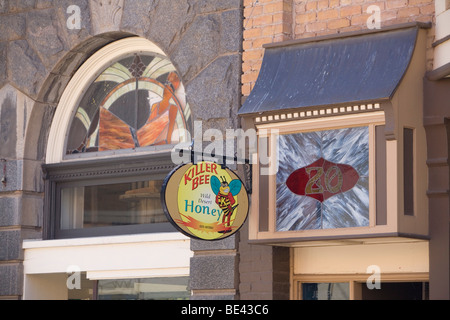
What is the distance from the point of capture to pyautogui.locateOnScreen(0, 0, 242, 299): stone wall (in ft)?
38.6

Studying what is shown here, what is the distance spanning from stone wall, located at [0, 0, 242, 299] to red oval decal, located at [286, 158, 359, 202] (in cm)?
196

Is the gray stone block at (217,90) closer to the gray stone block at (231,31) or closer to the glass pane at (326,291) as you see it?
the gray stone block at (231,31)

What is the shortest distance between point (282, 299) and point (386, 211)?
5.82 feet

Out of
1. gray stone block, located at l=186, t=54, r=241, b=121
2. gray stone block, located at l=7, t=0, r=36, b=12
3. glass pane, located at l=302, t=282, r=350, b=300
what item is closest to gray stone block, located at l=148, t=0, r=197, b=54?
gray stone block, located at l=186, t=54, r=241, b=121

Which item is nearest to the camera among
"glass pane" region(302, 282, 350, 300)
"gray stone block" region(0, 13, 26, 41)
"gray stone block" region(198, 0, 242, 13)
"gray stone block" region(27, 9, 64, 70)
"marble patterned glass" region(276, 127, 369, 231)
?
"marble patterned glass" region(276, 127, 369, 231)

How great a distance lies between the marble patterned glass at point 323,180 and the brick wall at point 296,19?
116 cm

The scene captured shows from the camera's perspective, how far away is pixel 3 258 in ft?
41.5

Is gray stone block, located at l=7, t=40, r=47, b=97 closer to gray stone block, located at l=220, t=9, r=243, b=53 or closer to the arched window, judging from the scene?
the arched window

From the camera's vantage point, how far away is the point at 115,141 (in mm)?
12445

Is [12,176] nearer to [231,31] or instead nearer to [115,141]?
[115,141]

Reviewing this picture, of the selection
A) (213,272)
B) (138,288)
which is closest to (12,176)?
(138,288)

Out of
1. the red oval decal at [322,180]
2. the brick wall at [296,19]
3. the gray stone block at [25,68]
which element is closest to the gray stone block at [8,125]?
the gray stone block at [25,68]

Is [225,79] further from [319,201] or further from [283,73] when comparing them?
[319,201]

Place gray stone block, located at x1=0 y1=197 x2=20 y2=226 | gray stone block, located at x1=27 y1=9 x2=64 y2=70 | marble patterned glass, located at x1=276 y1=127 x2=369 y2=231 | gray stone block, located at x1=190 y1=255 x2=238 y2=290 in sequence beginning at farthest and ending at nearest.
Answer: gray stone block, located at x1=27 y1=9 x2=64 y2=70, gray stone block, located at x1=0 y1=197 x2=20 y2=226, gray stone block, located at x1=190 y1=255 x2=238 y2=290, marble patterned glass, located at x1=276 y1=127 x2=369 y2=231
